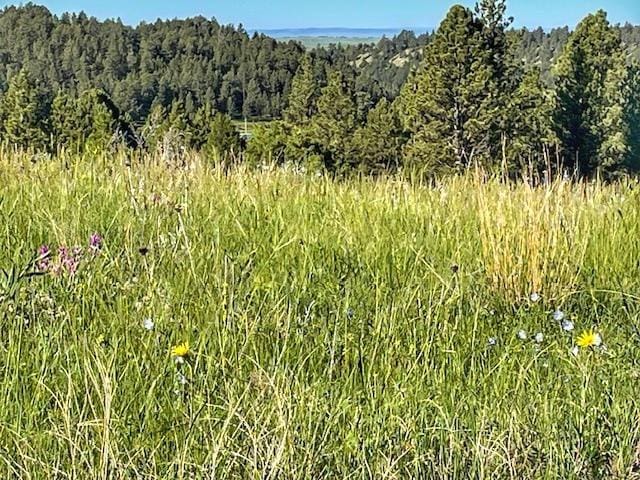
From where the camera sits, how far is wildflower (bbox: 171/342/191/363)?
79.0 inches

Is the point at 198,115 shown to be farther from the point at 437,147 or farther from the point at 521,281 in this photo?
the point at 521,281

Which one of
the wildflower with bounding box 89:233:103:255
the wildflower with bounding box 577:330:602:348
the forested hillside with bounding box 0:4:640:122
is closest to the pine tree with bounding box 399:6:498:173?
the wildflower with bounding box 89:233:103:255

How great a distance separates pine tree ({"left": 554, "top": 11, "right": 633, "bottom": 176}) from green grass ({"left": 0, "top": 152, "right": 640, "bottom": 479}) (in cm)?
3907

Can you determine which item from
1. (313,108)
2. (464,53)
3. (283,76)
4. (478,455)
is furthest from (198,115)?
(478,455)

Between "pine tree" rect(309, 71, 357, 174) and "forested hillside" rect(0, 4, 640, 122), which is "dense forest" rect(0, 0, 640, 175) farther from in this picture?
"forested hillside" rect(0, 4, 640, 122)

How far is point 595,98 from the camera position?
136 feet

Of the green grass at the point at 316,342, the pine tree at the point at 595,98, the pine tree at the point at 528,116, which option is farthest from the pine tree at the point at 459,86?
the green grass at the point at 316,342

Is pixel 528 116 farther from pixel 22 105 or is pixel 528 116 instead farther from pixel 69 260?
pixel 69 260

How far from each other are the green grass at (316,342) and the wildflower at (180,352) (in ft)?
0.10

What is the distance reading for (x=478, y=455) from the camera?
1.72 meters

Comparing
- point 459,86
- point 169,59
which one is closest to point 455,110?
point 459,86

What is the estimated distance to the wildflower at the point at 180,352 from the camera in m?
2.01

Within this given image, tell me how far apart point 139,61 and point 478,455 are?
129 m

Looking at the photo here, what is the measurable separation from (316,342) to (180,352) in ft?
1.50
